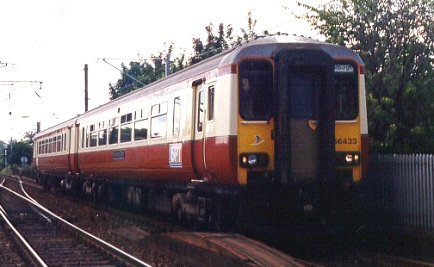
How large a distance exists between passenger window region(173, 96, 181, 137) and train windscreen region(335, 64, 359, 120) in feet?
12.0

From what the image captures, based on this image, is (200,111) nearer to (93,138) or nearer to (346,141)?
(346,141)

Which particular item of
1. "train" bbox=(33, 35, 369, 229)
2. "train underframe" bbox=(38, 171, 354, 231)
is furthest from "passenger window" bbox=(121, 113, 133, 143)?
"train underframe" bbox=(38, 171, 354, 231)

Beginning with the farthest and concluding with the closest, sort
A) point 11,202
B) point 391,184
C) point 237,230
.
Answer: point 11,202, point 391,184, point 237,230

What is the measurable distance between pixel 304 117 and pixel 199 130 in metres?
2.27

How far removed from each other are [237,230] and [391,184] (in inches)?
137

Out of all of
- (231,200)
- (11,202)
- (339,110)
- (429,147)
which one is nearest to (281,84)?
(339,110)

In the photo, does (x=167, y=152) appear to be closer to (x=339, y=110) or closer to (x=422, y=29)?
(x=339, y=110)

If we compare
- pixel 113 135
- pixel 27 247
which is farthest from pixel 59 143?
pixel 27 247

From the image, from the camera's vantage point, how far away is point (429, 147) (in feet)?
54.6

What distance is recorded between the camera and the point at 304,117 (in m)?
12.9

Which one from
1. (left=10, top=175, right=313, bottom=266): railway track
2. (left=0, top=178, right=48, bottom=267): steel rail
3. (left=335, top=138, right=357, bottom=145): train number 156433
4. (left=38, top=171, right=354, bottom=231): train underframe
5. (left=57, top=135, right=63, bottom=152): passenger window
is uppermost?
(left=57, top=135, right=63, bottom=152): passenger window

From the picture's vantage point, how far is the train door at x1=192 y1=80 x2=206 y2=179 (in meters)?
14.1

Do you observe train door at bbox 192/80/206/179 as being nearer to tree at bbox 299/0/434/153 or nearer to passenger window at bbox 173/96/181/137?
passenger window at bbox 173/96/181/137

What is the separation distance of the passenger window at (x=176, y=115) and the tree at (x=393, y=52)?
4162 mm
